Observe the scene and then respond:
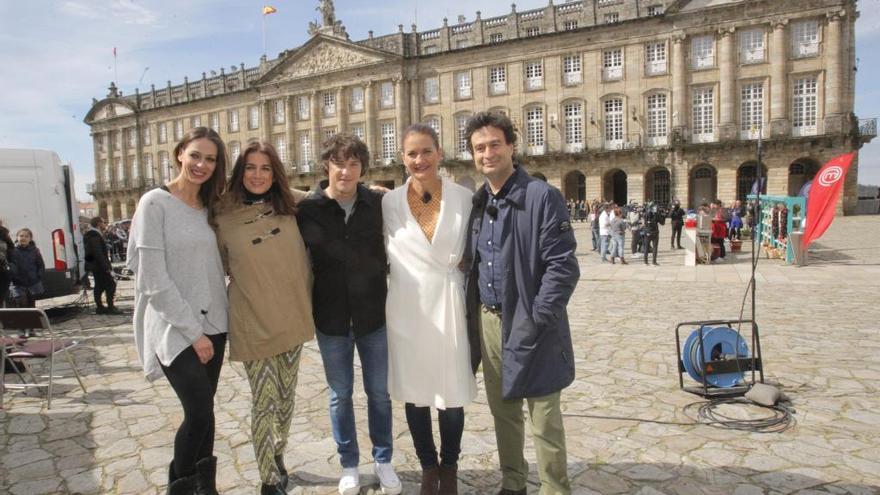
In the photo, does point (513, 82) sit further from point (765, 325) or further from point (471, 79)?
point (765, 325)

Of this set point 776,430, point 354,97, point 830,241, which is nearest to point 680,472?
point 776,430

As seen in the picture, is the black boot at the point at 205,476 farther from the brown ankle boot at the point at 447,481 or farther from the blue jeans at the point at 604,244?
the blue jeans at the point at 604,244

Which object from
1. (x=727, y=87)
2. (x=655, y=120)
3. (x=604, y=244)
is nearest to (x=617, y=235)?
(x=604, y=244)

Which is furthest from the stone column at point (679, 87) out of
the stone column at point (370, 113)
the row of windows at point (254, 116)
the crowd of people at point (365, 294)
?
the crowd of people at point (365, 294)

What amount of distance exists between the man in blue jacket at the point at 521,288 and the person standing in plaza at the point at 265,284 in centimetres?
92

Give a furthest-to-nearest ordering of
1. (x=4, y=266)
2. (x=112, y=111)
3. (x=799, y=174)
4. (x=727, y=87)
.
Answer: (x=112, y=111), (x=799, y=174), (x=727, y=87), (x=4, y=266)

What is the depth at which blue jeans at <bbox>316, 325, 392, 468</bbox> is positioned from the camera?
3.10m

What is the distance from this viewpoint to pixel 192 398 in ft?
8.66

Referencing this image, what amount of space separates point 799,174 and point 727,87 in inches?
261

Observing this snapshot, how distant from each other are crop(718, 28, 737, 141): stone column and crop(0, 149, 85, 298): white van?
104 ft

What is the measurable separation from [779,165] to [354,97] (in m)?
28.4

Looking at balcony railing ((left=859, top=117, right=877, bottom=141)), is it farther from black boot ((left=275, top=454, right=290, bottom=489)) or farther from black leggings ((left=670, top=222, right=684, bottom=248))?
black boot ((left=275, top=454, right=290, bottom=489))

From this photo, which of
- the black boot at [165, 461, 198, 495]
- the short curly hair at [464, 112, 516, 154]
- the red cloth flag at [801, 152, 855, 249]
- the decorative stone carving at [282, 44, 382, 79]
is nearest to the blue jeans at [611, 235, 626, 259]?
the red cloth flag at [801, 152, 855, 249]

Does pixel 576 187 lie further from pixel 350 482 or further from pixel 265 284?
pixel 265 284
